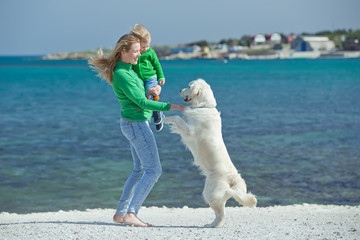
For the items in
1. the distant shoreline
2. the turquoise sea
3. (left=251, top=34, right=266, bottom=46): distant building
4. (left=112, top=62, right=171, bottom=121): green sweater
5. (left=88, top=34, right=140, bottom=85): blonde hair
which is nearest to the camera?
(left=112, top=62, right=171, bottom=121): green sweater

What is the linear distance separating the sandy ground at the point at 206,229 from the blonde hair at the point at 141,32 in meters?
2.34

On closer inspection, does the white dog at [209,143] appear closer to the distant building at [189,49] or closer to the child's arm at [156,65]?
the child's arm at [156,65]

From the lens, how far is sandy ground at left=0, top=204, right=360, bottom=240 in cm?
572

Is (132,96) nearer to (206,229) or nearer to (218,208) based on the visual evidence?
(218,208)

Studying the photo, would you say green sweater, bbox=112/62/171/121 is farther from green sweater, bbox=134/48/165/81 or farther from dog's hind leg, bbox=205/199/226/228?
dog's hind leg, bbox=205/199/226/228

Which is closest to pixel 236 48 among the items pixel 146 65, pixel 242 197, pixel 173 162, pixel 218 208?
pixel 173 162

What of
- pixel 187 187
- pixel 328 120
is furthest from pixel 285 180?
pixel 328 120

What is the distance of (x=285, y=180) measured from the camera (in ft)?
39.1

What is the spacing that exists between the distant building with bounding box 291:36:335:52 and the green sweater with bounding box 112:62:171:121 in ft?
492

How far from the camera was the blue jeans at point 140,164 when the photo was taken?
19.2 feet

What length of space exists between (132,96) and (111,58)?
56 centimetres

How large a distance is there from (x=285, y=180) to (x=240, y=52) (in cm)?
15272

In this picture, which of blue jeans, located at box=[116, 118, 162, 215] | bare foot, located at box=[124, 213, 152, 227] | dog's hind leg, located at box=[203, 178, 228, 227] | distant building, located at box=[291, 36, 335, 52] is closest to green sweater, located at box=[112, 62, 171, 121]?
blue jeans, located at box=[116, 118, 162, 215]

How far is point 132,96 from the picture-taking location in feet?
18.6
